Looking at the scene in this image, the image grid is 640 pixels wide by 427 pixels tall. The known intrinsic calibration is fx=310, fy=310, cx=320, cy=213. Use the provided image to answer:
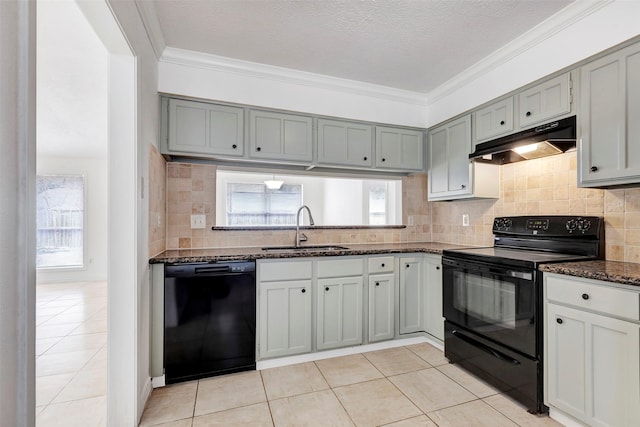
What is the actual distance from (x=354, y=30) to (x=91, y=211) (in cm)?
620

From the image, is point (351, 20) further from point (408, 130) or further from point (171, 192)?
point (171, 192)

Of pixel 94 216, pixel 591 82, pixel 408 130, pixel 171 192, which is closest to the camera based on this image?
pixel 591 82

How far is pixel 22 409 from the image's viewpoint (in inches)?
32.6

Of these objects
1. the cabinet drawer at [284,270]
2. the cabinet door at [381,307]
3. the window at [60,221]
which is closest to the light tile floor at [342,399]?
the cabinet door at [381,307]

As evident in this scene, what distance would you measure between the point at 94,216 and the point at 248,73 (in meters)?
5.23

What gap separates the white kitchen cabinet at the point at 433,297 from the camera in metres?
2.76

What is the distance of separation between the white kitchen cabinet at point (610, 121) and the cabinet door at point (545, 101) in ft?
0.34

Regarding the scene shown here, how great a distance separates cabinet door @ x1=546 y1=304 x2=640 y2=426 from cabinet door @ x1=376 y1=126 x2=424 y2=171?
1823 mm

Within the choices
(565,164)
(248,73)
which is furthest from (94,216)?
(565,164)

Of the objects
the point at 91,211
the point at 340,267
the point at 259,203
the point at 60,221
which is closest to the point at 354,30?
the point at 340,267

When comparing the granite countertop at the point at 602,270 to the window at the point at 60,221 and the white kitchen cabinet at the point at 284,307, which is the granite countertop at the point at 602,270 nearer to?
the white kitchen cabinet at the point at 284,307

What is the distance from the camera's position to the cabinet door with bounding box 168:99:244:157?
8.13 feet

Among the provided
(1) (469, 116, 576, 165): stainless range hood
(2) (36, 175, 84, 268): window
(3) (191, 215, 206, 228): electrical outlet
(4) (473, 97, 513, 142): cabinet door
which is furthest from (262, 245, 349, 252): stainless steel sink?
(2) (36, 175, 84, 268): window

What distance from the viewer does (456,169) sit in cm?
292
